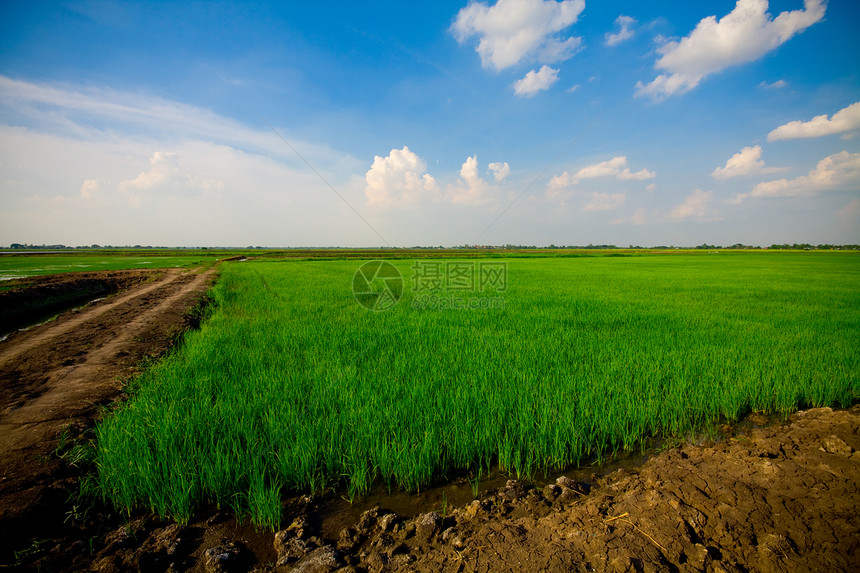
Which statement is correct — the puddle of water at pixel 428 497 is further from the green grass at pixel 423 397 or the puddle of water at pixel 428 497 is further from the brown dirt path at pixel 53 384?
the brown dirt path at pixel 53 384

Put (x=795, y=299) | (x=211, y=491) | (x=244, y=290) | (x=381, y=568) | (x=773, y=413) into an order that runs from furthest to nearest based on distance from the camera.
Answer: (x=244, y=290)
(x=795, y=299)
(x=773, y=413)
(x=211, y=491)
(x=381, y=568)

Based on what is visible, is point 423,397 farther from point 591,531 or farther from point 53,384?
point 53,384

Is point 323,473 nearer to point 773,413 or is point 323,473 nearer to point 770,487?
point 770,487

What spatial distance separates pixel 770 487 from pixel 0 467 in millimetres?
5498

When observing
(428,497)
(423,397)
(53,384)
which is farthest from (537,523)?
(53,384)

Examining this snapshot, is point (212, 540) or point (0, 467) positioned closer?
point (212, 540)

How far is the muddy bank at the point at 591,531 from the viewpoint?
1.65 m

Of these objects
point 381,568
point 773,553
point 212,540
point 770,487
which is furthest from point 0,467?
point 770,487

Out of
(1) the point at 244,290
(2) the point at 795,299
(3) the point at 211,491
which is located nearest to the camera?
(3) the point at 211,491

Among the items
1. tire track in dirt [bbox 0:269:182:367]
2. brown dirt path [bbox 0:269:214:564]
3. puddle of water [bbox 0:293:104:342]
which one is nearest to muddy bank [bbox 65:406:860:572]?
brown dirt path [bbox 0:269:214:564]

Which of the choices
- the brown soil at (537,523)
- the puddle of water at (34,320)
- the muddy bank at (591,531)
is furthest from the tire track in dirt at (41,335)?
the muddy bank at (591,531)

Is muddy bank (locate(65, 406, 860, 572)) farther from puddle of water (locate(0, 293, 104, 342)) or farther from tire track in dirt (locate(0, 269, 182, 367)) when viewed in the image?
puddle of water (locate(0, 293, 104, 342))

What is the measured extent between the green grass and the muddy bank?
0.27 metres

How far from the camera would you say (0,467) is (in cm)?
252
